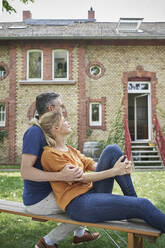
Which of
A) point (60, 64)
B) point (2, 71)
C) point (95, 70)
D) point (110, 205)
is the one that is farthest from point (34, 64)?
point (110, 205)

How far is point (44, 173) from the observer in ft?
7.50

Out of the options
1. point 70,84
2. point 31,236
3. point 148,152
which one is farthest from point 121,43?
point 31,236

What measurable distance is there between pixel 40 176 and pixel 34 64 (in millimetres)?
12744

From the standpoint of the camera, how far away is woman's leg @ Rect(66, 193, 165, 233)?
203 centimetres

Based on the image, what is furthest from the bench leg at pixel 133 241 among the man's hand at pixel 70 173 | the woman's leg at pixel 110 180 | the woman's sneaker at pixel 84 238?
the woman's sneaker at pixel 84 238

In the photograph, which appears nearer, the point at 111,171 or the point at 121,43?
the point at 111,171

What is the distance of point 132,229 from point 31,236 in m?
1.66

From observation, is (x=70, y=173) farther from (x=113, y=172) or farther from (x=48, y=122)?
(x=48, y=122)

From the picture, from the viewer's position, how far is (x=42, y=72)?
13961mm

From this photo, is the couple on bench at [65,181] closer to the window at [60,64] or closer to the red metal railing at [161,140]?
the red metal railing at [161,140]

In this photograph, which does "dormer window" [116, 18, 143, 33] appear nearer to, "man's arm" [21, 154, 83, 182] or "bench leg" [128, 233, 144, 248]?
"man's arm" [21, 154, 83, 182]

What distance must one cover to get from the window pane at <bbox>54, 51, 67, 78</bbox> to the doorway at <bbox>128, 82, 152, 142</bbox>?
374cm

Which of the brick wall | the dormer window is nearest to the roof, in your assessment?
the dormer window

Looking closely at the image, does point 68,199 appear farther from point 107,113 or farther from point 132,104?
point 132,104
